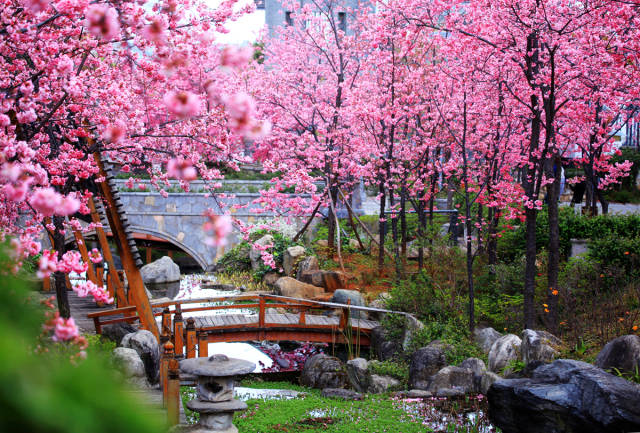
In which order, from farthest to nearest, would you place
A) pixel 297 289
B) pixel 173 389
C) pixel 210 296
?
pixel 210 296 → pixel 297 289 → pixel 173 389

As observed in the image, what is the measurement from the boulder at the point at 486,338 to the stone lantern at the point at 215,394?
19.6 feet

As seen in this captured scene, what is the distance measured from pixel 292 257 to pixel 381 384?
830 cm

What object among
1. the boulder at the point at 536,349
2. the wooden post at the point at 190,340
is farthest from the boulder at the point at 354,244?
the boulder at the point at 536,349

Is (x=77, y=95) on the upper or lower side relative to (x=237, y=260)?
upper

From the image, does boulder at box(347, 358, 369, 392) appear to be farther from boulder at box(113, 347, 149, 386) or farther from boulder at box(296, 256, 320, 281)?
boulder at box(296, 256, 320, 281)

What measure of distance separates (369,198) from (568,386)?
890 inches

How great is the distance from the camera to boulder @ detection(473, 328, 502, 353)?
1172 cm

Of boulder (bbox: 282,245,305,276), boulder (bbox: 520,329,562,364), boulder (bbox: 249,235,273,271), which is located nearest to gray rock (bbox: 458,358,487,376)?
boulder (bbox: 520,329,562,364)

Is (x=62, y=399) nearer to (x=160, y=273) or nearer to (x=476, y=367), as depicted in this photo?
(x=476, y=367)

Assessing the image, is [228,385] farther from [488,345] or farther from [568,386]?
[488,345]

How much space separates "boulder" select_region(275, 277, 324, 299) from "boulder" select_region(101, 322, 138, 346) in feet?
19.3

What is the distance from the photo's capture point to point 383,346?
43.8ft

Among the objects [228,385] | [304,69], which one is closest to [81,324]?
[228,385]

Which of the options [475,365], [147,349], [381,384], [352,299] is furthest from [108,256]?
[475,365]
